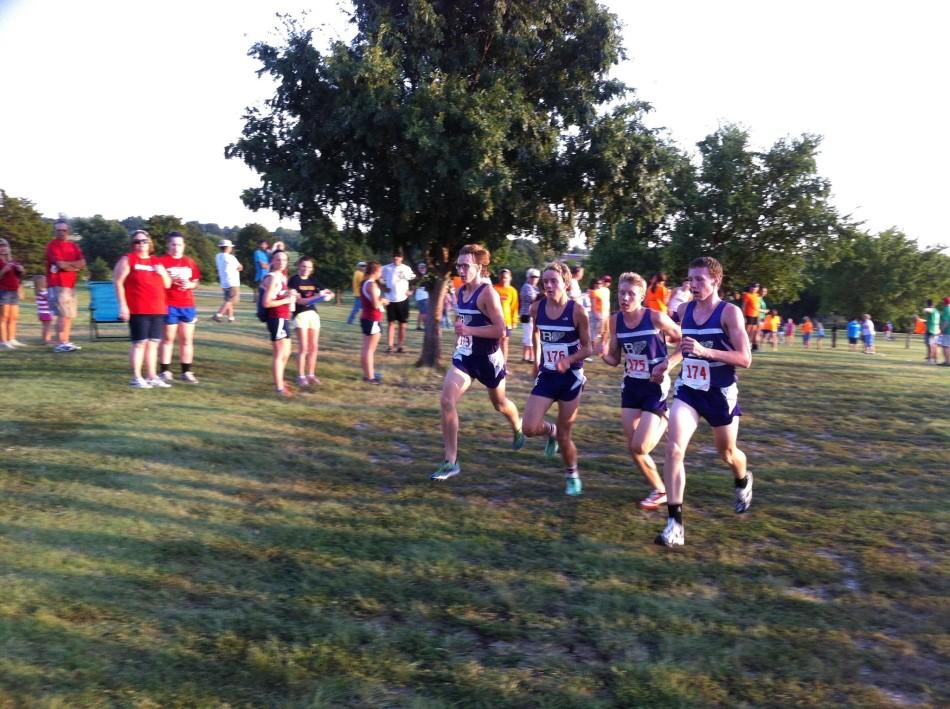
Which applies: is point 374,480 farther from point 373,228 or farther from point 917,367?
point 917,367

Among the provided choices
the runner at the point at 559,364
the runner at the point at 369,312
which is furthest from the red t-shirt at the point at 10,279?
the runner at the point at 559,364

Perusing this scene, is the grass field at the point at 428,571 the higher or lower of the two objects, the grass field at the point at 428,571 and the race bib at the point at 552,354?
the lower

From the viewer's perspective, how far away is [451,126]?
11203mm

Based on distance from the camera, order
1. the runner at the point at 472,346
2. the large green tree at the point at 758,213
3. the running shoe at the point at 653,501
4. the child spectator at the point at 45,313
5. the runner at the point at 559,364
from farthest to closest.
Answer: the large green tree at the point at 758,213 → the child spectator at the point at 45,313 → the runner at the point at 472,346 → the runner at the point at 559,364 → the running shoe at the point at 653,501

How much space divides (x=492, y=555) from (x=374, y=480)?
6.81ft

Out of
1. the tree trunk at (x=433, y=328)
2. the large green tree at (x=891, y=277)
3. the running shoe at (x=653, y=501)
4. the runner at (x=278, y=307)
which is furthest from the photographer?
the large green tree at (x=891, y=277)

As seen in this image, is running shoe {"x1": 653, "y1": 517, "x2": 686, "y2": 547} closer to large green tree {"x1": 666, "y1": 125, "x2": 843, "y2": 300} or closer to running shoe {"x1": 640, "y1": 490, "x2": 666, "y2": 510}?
running shoe {"x1": 640, "y1": 490, "x2": 666, "y2": 510}

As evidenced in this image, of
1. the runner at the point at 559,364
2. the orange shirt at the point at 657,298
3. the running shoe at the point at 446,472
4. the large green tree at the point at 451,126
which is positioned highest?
the large green tree at the point at 451,126

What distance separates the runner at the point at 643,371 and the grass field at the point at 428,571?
0.55 m

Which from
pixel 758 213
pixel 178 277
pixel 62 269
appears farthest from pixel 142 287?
pixel 758 213

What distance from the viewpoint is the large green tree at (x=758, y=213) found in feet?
104

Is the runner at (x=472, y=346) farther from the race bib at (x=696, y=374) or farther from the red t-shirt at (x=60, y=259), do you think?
the red t-shirt at (x=60, y=259)

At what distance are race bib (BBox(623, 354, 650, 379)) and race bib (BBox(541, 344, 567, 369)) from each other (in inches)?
24.1

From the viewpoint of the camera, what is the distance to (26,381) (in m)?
9.61
